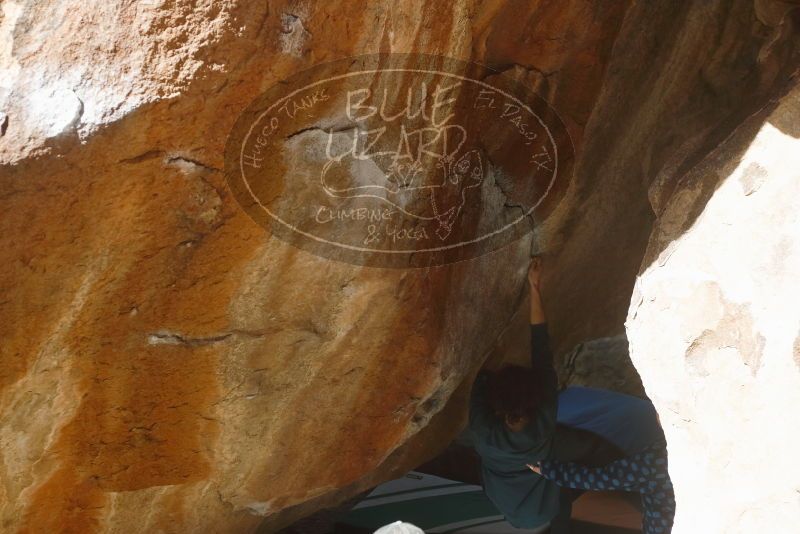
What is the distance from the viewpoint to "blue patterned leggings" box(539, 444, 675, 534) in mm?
2777

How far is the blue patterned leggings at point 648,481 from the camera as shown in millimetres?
2777

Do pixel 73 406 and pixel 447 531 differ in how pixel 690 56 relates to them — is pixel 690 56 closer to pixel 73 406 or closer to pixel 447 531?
pixel 73 406

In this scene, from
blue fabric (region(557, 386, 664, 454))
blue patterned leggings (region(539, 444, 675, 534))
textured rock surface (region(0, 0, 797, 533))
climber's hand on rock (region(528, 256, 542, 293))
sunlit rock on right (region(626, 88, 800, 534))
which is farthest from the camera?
blue fabric (region(557, 386, 664, 454))

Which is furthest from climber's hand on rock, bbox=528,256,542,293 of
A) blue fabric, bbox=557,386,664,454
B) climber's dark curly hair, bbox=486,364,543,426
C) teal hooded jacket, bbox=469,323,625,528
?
blue fabric, bbox=557,386,664,454

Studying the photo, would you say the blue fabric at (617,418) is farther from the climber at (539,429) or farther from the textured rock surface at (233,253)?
the textured rock surface at (233,253)

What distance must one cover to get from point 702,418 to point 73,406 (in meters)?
1.68

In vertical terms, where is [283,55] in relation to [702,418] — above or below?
above

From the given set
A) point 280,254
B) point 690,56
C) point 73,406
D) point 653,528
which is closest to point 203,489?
point 73,406

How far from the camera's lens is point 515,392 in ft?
9.68

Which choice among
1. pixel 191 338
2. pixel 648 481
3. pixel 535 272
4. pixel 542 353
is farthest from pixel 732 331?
pixel 191 338

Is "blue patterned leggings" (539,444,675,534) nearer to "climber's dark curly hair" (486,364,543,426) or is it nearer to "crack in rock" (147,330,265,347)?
"climber's dark curly hair" (486,364,543,426)

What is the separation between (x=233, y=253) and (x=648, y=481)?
4.86 ft

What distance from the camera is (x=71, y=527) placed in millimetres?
2742

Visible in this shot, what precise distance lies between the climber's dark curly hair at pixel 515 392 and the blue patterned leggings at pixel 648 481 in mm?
291
